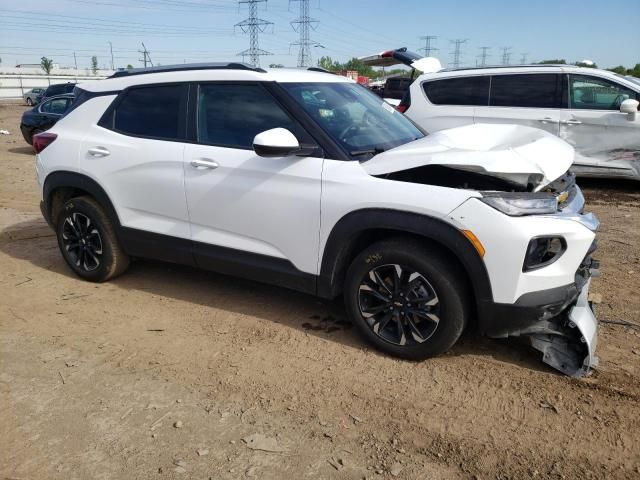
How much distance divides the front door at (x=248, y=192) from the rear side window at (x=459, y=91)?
557 centimetres

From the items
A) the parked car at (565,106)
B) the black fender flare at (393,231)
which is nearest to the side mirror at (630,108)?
the parked car at (565,106)

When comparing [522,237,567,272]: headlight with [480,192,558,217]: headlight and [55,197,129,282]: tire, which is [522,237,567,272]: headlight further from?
[55,197,129,282]: tire

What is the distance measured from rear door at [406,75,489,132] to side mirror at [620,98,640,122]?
1.88 m

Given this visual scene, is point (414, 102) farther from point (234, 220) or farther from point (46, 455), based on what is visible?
point (46, 455)

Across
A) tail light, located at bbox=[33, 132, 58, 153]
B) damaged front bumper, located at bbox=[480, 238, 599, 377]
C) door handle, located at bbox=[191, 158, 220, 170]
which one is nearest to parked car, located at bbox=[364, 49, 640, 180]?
damaged front bumper, located at bbox=[480, 238, 599, 377]

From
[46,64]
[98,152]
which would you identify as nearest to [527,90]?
→ [98,152]

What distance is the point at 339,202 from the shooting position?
3344mm

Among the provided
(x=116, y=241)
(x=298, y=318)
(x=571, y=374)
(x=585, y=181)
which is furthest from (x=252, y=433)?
(x=585, y=181)

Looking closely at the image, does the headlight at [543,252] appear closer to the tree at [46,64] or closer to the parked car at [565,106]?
the parked car at [565,106]

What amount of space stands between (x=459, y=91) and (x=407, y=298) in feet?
20.3

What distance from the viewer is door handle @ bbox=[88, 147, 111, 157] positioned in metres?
4.38

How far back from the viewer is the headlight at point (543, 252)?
2875 mm

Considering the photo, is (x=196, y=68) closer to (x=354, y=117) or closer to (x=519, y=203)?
(x=354, y=117)

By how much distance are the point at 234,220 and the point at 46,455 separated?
183 cm
